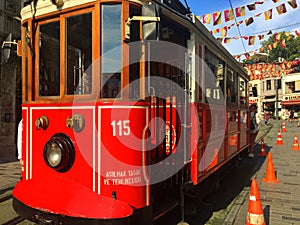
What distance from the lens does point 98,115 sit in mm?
3012

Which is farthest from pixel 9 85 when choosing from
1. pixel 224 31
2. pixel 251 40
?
pixel 251 40

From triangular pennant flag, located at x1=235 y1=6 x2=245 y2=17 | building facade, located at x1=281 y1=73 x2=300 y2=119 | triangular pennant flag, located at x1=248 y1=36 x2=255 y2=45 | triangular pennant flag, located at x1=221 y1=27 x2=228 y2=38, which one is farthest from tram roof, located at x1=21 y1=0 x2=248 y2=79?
building facade, located at x1=281 y1=73 x2=300 y2=119

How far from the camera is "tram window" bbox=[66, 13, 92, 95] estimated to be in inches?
127

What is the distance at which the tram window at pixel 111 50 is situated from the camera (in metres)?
3.06

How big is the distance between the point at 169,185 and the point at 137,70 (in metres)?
1.68

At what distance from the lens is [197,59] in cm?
422

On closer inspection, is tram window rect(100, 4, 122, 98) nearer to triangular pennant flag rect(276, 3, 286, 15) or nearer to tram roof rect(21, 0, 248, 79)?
tram roof rect(21, 0, 248, 79)

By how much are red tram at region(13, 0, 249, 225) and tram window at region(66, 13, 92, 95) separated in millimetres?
11

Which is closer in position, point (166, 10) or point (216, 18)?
point (166, 10)

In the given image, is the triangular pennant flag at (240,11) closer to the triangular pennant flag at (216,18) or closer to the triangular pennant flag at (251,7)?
the triangular pennant flag at (251,7)

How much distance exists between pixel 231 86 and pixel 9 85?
25.8 ft

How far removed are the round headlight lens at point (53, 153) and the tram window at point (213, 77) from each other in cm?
254

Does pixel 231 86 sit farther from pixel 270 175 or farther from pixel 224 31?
pixel 224 31

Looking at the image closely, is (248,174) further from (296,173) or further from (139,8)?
(139,8)
